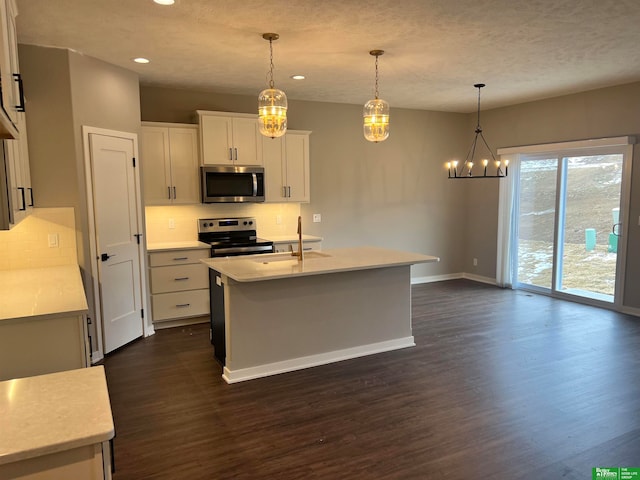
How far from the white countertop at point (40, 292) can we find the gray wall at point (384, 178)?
106 inches

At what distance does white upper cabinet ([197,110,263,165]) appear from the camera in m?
5.27

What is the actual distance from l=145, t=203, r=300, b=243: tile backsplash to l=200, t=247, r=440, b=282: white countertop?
166 centimetres

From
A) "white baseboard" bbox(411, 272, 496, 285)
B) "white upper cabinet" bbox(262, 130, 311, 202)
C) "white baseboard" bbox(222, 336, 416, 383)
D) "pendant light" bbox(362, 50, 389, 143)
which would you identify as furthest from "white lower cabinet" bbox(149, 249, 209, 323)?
"white baseboard" bbox(411, 272, 496, 285)

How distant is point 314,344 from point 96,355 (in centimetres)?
198

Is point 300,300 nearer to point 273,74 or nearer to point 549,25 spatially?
point 273,74

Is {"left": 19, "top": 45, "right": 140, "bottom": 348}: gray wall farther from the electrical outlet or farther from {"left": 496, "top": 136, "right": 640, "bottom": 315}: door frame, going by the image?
{"left": 496, "top": 136, "right": 640, "bottom": 315}: door frame

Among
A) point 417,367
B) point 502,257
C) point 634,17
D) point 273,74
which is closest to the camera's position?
point 634,17

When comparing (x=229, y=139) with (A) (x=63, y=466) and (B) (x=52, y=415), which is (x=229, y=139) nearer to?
(B) (x=52, y=415)

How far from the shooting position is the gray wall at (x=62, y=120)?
3.75 meters

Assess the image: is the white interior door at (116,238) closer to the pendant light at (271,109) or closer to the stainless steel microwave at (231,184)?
the stainless steel microwave at (231,184)

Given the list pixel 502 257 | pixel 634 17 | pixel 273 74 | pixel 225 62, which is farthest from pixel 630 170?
pixel 225 62

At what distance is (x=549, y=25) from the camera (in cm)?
338

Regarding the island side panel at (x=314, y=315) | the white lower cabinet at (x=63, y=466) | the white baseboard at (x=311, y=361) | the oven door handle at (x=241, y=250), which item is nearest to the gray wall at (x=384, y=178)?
the oven door handle at (x=241, y=250)

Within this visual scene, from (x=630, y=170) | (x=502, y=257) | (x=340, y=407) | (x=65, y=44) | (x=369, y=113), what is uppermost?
(x=65, y=44)
